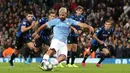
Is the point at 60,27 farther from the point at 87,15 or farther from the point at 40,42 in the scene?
the point at 87,15

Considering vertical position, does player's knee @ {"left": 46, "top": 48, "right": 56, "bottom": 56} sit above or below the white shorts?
below

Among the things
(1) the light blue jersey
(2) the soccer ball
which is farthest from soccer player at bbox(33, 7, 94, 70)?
(2) the soccer ball

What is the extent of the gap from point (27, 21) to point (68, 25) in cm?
512

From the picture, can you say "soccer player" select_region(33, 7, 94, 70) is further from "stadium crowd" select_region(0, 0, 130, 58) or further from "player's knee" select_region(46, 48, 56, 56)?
"stadium crowd" select_region(0, 0, 130, 58)

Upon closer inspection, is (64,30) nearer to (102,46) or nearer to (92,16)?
(102,46)

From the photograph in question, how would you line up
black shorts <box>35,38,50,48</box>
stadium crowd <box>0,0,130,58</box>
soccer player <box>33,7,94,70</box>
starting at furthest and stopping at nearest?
stadium crowd <box>0,0,130,58</box> < black shorts <box>35,38,50,48</box> < soccer player <box>33,7,94,70</box>

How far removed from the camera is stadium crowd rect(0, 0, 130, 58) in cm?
2948

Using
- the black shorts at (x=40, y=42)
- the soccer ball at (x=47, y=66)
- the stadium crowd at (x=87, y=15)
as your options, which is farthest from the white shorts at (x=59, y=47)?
the stadium crowd at (x=87, y=15)

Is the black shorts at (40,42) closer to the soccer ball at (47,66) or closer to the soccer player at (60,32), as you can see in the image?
the soccer player at (60,32)

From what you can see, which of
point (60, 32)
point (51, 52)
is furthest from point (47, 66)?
point (60, 32)

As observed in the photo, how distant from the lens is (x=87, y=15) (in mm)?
32875

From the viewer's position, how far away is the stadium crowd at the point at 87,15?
96.7ft

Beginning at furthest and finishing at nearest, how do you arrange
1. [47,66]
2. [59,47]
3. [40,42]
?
[40,42] < [59,47] < [47,66]

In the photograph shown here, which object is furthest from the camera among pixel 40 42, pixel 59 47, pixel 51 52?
pixel 40 42
